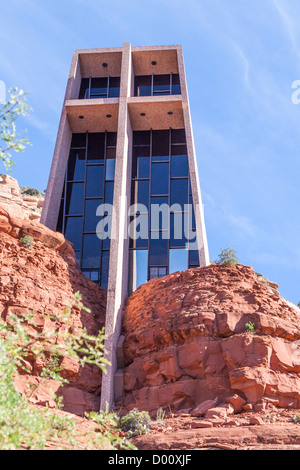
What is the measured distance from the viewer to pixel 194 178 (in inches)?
997

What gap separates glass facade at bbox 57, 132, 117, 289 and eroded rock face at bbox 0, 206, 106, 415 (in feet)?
8.81

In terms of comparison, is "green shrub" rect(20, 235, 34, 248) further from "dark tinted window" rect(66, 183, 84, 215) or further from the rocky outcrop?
the rocky outcrop

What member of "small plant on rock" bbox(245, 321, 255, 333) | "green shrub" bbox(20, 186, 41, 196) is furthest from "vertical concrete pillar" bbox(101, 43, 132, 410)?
"green shrub" bbox(20, 186, 41, 196)

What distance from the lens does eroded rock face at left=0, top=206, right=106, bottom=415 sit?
58.8 ft

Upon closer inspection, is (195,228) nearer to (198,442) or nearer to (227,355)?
(227,355)

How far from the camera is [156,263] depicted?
25172 mm

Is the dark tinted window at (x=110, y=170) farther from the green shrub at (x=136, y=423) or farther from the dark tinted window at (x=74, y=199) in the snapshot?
the green shrub at (x=136, y=423)

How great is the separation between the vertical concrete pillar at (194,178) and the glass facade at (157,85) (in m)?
1.61

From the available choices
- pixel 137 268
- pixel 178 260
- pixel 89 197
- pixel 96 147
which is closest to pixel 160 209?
pixel 178 260

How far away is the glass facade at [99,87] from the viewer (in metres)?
29.9

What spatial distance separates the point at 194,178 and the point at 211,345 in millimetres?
9720

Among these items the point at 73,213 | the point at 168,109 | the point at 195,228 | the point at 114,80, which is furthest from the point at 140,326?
the point at 114,80

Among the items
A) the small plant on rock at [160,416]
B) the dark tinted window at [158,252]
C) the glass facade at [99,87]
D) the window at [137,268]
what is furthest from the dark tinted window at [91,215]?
the small plant on rock at [160,416]

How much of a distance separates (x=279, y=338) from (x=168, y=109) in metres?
13.9
